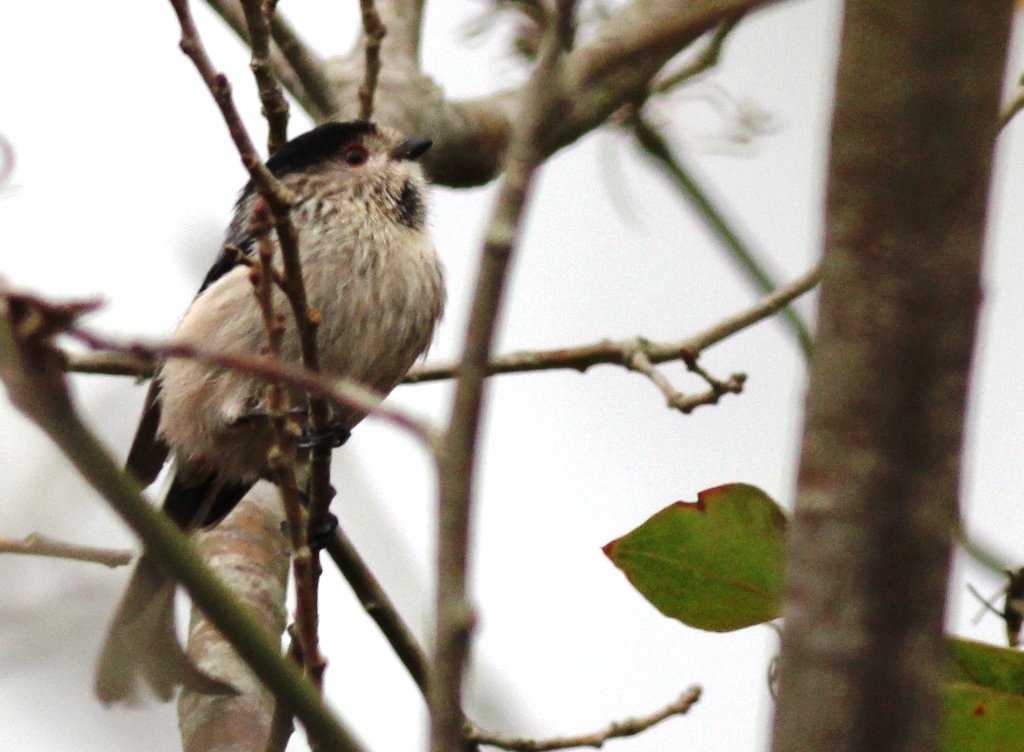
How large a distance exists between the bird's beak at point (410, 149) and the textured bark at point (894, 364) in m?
3.39

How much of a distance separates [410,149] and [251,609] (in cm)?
159

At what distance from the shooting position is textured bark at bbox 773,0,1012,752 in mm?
1177

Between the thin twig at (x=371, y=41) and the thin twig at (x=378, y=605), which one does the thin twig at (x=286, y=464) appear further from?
the thin twig at (x=371, y=41)

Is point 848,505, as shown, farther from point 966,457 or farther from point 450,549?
point 450,549

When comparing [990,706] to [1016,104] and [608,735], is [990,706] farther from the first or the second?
[1016,104]

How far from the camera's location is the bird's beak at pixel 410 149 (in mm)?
4543

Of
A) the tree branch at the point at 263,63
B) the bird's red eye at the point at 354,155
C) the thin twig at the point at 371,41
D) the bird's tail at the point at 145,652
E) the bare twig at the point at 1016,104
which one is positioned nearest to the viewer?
the bird's tail at the point at 145,652

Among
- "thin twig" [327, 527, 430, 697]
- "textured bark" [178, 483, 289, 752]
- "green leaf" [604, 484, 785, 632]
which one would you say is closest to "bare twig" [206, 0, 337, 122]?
"textured bark" [178, 483, 289, 752]

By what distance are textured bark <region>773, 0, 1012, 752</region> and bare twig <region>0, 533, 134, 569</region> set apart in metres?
1.61

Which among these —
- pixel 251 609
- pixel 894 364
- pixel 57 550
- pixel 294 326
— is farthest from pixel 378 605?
pixel 894 364

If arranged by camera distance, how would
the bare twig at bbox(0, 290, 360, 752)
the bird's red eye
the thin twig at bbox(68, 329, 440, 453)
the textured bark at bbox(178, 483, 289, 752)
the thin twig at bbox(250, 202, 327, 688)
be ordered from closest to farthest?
the bare twig at bbox(0, 290, 360, 752) < the thin twig at bbox(68, 329, 440, 453) < the thin twig at bbox(250, 202, 327, 688) < the textured bark at bbox(178, 483, 289, 752) < the bird's red eye

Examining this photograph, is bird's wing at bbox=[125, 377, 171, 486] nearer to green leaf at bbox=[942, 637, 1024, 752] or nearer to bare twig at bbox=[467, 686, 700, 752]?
bare twig at bbox=[467, 686, 700, 752]

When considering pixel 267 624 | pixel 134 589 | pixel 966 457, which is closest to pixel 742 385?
pixel 267 624

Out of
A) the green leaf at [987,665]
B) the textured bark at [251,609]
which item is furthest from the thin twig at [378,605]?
the green leaf at [987,665]
